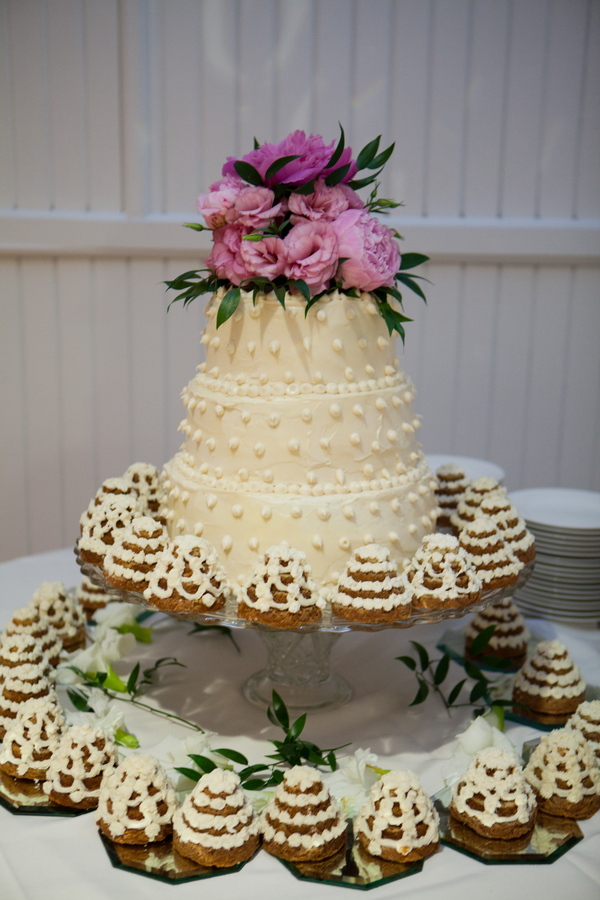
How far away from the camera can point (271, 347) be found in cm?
178

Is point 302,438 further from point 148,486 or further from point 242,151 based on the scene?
point 242,151

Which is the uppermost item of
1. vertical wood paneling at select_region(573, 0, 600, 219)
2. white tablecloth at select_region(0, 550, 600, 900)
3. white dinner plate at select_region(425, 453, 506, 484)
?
vertical wood paneling at select_region(573, 0, 600, 219)

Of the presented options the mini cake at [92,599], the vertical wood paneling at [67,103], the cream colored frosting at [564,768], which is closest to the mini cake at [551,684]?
the cream colored frosting at [564,768]

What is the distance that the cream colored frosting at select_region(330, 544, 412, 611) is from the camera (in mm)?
1553

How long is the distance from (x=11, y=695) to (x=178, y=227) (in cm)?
249

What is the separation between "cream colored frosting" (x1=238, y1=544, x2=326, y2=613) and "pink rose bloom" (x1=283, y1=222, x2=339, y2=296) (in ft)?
1.92

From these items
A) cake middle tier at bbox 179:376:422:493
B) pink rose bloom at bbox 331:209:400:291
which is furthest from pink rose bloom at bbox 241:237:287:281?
cake middle tier at bbox 179:376:422:493

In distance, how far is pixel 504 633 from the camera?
7.27 ft

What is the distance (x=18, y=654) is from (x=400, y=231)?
2710mm

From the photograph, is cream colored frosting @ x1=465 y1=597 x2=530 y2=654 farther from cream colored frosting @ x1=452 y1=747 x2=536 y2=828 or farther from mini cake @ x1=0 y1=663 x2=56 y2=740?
mini cake @ x1=0 y1=663 x2=56 y2=740

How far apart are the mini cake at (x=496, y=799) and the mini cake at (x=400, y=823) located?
88mm

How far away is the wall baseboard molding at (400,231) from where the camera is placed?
3.67 meters

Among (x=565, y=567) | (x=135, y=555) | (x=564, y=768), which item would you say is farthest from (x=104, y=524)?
(x=565, y=567)

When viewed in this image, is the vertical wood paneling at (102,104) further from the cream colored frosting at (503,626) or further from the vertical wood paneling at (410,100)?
the cream colored frosting at (503,626)
